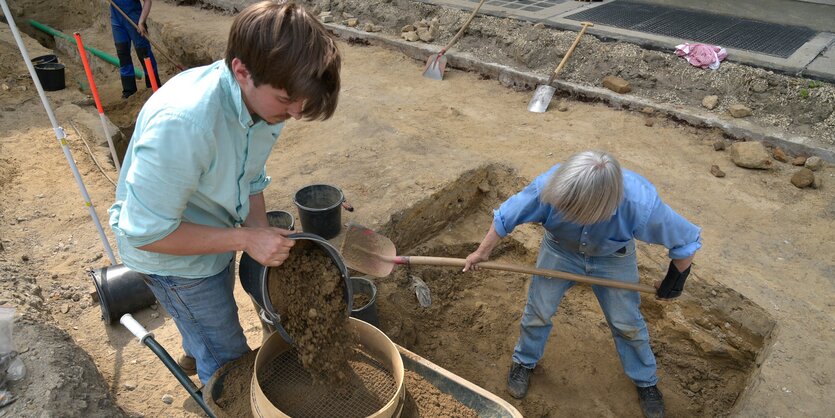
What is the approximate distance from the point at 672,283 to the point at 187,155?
2.50 m

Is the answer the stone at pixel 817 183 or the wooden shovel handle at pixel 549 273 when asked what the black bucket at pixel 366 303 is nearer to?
the wooden shovel handle at pixel 549 273

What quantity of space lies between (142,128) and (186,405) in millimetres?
1965

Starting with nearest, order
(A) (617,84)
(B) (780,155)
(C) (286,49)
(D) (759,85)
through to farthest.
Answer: (C) (286,49) < (B) (780,155) < (D) (759,85) < (A) (617,84)

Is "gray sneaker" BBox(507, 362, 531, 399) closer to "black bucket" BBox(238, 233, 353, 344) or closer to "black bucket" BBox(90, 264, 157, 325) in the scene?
"black bucket" BBox(238, 233, 353, 344)

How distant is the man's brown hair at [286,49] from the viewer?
58.8 inches

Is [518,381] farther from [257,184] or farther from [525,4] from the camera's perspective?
[525,4]

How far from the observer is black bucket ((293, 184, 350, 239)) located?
3898 millimetres

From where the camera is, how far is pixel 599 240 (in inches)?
111

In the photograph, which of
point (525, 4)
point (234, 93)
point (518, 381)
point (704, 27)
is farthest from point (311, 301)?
point (525, 4)

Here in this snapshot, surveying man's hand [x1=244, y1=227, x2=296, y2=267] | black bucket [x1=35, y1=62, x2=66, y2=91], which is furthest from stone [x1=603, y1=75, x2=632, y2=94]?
black bucket [x1=35, y1=62, x2=66, y2=91]

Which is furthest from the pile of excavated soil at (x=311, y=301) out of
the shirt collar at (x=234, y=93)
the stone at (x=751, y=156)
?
the stone at (x=751, y=156)

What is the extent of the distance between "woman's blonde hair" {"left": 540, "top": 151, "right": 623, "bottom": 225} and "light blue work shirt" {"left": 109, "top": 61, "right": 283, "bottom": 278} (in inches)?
51.8

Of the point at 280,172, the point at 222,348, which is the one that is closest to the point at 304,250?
the point at 222,348

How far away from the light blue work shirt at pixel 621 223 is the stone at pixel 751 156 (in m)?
3.11
